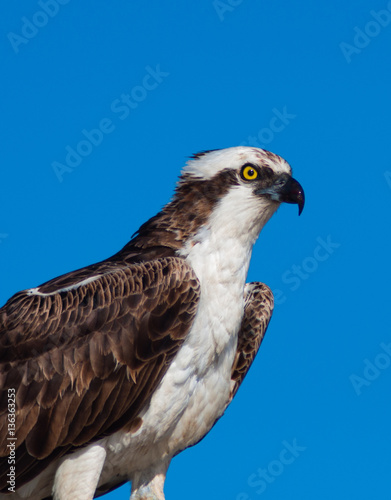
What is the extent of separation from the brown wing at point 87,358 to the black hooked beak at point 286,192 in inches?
61.5

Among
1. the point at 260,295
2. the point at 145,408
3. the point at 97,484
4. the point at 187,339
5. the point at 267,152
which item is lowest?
the point at 97,484

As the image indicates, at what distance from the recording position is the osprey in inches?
514

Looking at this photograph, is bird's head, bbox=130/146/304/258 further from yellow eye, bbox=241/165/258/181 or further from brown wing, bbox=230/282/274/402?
brown wing, bbox=230/282/274/402

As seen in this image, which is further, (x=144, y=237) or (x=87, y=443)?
(x=144, y=237)

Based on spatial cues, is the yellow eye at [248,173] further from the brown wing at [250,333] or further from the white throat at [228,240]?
the brown wing at [250,333]

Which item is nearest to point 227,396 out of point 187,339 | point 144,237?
point 187,339

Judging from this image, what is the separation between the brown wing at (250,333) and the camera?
14.5 metres

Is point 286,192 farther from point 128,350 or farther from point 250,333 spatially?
point 128,350

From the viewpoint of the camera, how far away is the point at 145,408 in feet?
43.5

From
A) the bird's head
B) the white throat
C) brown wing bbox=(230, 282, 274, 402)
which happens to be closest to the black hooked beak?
the bird's head

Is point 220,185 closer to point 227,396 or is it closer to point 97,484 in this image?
point 227,396

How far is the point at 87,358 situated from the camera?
13.1 m

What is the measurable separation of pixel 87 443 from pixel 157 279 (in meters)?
2.00

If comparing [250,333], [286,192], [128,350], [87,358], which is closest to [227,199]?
[286,192]
